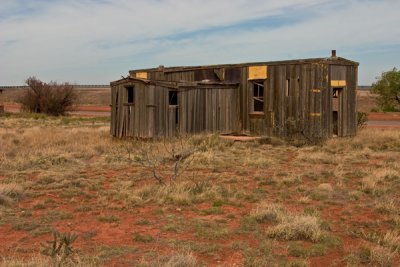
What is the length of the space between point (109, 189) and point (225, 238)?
377 cm

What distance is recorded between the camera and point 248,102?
20203 mm

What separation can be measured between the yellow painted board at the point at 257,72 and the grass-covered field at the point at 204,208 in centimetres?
567

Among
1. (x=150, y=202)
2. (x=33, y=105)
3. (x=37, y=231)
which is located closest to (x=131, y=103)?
(x=150, y=202)

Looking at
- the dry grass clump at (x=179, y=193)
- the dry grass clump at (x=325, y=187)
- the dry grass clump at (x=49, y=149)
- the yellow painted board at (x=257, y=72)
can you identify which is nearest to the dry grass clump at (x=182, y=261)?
the dry grass clump at (x=179, y=193)

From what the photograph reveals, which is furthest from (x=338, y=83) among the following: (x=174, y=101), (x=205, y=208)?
(x=205, y=208)

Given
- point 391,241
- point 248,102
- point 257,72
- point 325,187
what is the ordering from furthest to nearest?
point 248,102, point 257,72, point 325,187, point 391,241

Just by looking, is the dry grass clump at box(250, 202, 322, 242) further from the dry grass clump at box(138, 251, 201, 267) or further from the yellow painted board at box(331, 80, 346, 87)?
the yellow painted board at box(331, 80, 346, 87)

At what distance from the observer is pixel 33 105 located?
3934 cm

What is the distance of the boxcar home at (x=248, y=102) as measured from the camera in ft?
58.6

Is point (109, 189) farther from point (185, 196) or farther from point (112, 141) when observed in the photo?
point (112, 141)

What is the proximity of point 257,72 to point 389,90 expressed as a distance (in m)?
23.6

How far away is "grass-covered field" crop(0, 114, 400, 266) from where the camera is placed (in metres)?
5.91

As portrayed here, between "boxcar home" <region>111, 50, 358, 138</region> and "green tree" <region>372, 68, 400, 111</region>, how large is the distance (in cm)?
2033

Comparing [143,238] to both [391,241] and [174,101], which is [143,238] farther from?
[174,101]
